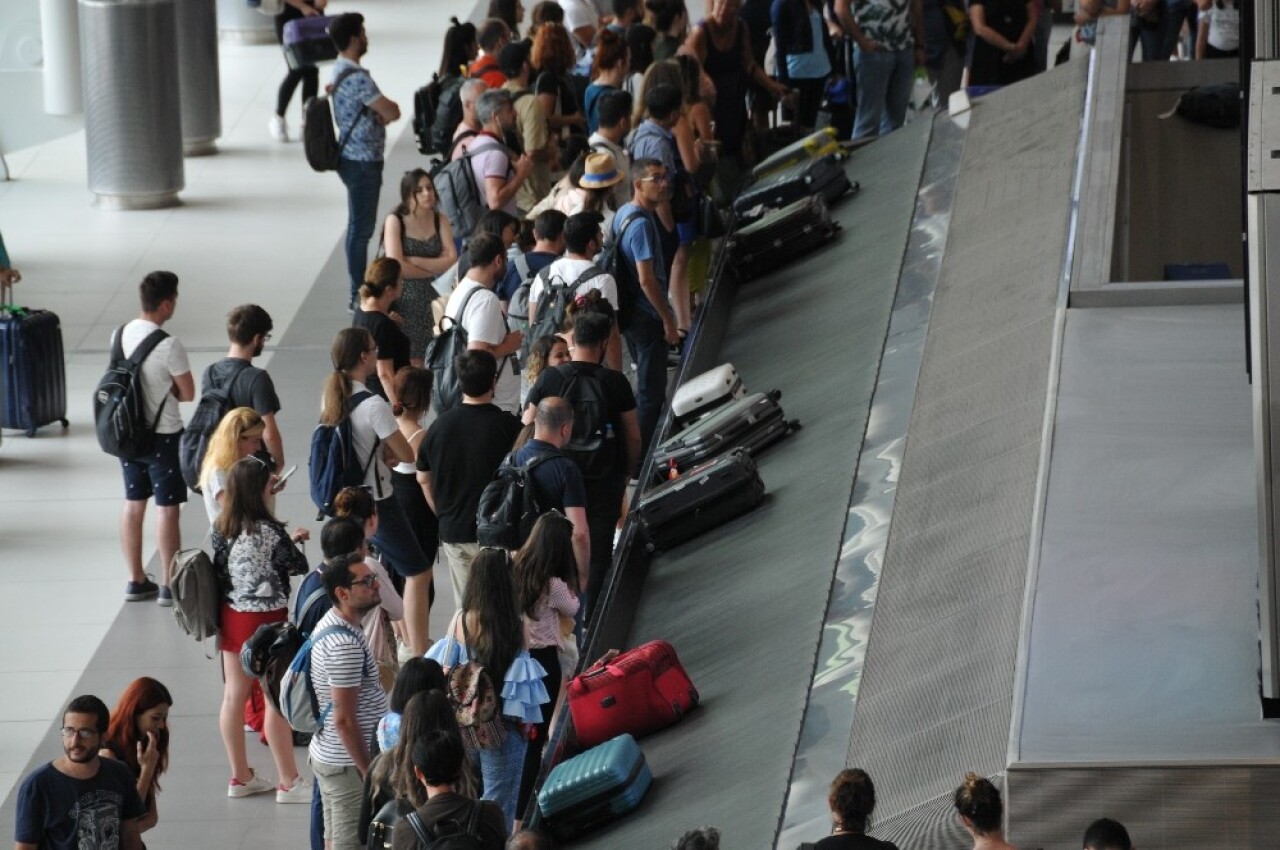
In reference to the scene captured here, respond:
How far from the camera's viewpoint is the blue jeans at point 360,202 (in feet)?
44.1

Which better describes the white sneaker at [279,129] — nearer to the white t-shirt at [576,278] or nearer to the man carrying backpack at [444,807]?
the white t-shirt at [576,278]

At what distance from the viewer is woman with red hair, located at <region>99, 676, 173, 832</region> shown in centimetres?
660

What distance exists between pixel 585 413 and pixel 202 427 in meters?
1.63

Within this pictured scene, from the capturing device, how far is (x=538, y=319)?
947cm

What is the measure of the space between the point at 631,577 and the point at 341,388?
1526 millimetres

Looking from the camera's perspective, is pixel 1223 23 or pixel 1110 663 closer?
pixel 1110 663

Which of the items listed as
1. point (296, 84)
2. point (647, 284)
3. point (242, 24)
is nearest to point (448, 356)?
point (647, 284)

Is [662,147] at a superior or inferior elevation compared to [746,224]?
superior

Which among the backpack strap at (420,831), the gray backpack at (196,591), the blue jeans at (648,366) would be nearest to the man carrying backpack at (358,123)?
the blue jeans at (648,366)

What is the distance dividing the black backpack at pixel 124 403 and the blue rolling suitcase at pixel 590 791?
10.5 ft

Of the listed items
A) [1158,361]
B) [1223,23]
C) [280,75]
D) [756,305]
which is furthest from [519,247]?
[280,75]

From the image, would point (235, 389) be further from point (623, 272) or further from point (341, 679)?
point (341, 679)

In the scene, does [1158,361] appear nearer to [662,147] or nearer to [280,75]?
[662,147]

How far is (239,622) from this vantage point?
306 inches
